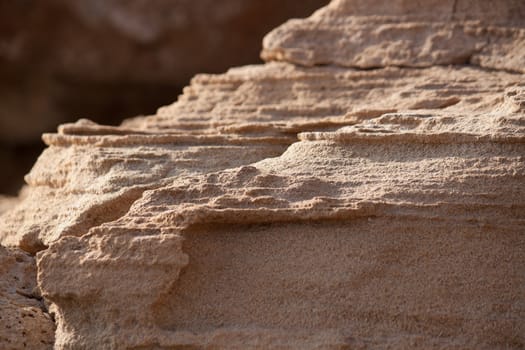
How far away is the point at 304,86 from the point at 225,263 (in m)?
1.54

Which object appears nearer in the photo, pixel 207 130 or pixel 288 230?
pixel 288 230

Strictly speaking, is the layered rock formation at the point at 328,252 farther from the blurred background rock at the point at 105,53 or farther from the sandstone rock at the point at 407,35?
the blurred background rock at the point at 105,53

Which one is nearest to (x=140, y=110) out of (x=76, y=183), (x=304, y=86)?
(x=304, y=86)

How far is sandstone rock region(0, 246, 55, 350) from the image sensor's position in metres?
3.04

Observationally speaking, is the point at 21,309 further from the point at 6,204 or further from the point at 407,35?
the point at 6,204

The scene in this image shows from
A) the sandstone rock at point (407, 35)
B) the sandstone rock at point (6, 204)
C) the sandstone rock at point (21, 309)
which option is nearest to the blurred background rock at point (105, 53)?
the sandstone rock at point (6, 204)

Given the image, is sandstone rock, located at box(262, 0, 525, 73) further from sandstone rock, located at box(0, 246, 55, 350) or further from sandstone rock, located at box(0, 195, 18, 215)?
sandstone rock, located at box(0, 195, 18, 215)

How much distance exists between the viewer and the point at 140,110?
905 centimetres

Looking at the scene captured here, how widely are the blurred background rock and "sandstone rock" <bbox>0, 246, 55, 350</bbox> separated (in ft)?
17.2

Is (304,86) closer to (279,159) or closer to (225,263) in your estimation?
(279,159)

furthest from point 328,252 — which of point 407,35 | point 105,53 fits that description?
point 105,53

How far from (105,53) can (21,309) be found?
5.94 m

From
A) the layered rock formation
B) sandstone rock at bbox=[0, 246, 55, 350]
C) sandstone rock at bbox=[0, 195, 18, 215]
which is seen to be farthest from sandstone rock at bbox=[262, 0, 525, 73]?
sandstone rock at bbox=[0, 195, 18, 215]

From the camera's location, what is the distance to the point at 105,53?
8820 mm
